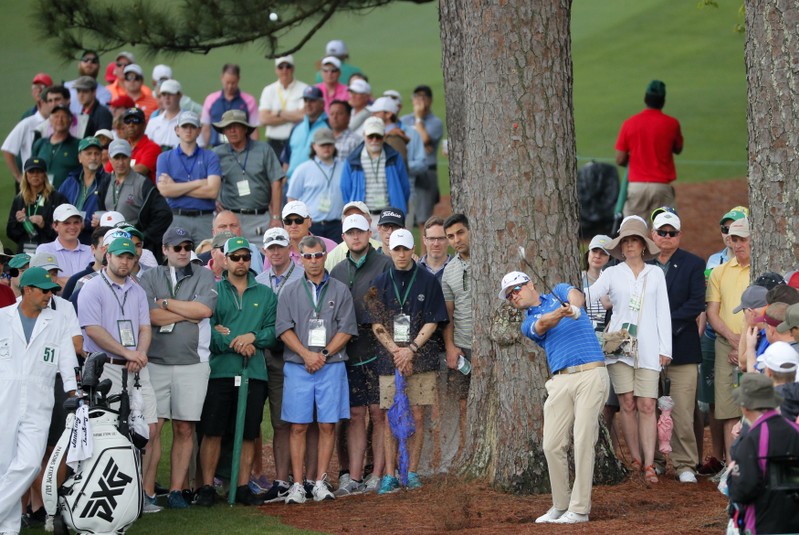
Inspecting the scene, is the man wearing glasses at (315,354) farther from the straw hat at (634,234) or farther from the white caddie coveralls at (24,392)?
the straw hat at (634,234)

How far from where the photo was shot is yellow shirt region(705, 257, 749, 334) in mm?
11922

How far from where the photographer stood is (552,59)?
11.4m

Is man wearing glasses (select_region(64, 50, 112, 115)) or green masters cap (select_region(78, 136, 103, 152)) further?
man wearing glasses (select_region(64, 50, 112, 115))

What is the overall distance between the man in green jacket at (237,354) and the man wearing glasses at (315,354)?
0.21m

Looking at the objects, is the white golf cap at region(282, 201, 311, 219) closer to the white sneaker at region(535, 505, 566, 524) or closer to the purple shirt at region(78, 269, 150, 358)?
the purple shirt at region(78, 269, 150, 358)

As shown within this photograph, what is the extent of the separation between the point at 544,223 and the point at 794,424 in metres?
4.22

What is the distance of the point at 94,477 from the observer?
10.1 m

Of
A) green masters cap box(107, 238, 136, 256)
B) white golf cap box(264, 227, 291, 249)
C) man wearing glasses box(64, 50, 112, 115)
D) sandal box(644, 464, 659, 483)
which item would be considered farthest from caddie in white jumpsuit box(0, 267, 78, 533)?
man wearing glasses box(64, 50, 112, 115)

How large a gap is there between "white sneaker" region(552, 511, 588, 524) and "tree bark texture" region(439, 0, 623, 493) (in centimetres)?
112

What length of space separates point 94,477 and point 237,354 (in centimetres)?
225

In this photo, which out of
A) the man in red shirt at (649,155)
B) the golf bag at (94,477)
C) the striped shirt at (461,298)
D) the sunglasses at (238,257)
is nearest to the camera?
the golf bag at (94,477)

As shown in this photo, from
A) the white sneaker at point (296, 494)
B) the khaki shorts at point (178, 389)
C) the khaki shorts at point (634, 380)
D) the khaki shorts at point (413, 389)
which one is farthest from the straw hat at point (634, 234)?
the khaki shorts at point (178, 389)

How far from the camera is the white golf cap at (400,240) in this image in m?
12.0

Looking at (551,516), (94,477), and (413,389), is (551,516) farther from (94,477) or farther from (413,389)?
(94,477)
